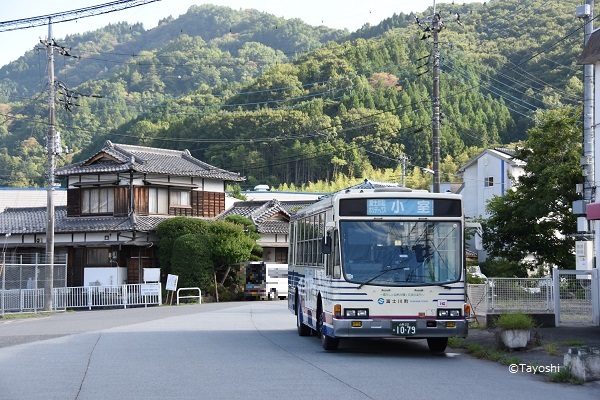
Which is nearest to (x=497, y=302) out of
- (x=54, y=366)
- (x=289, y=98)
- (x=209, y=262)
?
(x=54, y=366)

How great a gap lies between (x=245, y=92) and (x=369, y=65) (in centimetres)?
1465

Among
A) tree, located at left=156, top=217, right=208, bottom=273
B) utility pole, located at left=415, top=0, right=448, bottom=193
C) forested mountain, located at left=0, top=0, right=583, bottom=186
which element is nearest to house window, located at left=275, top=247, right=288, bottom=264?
tree, located at left=156, top=217, right=208, bottom=273

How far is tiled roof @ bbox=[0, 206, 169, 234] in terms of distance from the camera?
48562mm

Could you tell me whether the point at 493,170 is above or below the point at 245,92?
below

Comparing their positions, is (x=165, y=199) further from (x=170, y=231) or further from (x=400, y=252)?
(x=400, y=252)

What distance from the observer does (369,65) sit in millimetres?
90688

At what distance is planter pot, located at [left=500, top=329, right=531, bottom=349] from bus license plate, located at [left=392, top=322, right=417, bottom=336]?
204 centimetres

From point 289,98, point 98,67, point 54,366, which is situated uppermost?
point 98,67

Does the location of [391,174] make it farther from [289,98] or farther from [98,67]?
[98,67]

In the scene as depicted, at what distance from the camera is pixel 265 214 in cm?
5647

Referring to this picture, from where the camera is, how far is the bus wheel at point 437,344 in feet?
53.0

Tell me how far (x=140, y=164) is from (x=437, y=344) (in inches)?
1409

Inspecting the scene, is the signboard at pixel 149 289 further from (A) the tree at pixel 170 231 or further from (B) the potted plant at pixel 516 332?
(B) the potted plant at pixel 516 332

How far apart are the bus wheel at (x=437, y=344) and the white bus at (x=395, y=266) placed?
26.9 inches
